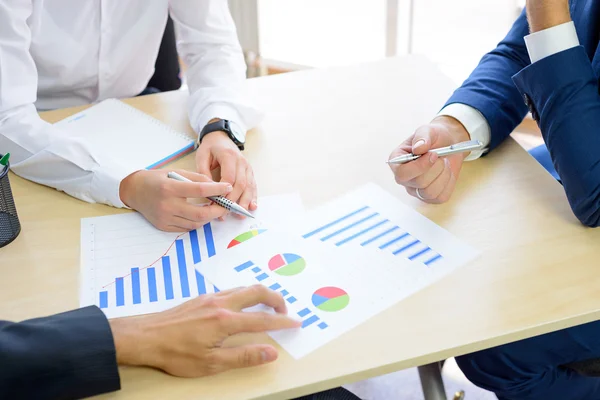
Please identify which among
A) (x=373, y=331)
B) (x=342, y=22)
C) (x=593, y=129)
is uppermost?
(x=593, y=129)

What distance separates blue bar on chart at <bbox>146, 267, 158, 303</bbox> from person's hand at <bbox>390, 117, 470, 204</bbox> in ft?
1.48

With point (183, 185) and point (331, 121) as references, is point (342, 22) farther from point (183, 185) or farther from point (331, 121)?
point (183, 185)

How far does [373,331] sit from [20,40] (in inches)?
35.5

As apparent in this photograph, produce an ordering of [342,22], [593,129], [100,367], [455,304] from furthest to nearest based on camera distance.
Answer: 1. [342,22]
2. [593,129]
3. [455,304]
4. [100,367]

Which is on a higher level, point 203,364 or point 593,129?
point 593,129

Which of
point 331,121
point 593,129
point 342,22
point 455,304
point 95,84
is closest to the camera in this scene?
point 455,304

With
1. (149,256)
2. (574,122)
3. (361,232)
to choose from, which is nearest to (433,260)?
(361,232)

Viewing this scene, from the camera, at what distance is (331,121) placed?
54.6 inches

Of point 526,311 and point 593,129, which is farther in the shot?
point 593,129

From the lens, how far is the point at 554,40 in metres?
1.10

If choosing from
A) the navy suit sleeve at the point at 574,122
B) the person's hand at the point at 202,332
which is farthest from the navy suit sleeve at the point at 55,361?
the navy suit sleeve at the point at 574,122

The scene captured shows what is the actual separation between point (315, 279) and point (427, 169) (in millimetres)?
296

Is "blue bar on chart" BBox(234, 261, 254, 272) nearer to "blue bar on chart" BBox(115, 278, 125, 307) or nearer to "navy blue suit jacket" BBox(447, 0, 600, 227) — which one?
"blue bar on chart" BBox(115, 278, 125, 307)

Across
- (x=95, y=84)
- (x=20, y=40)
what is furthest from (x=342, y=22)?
(x=20, y=40)
